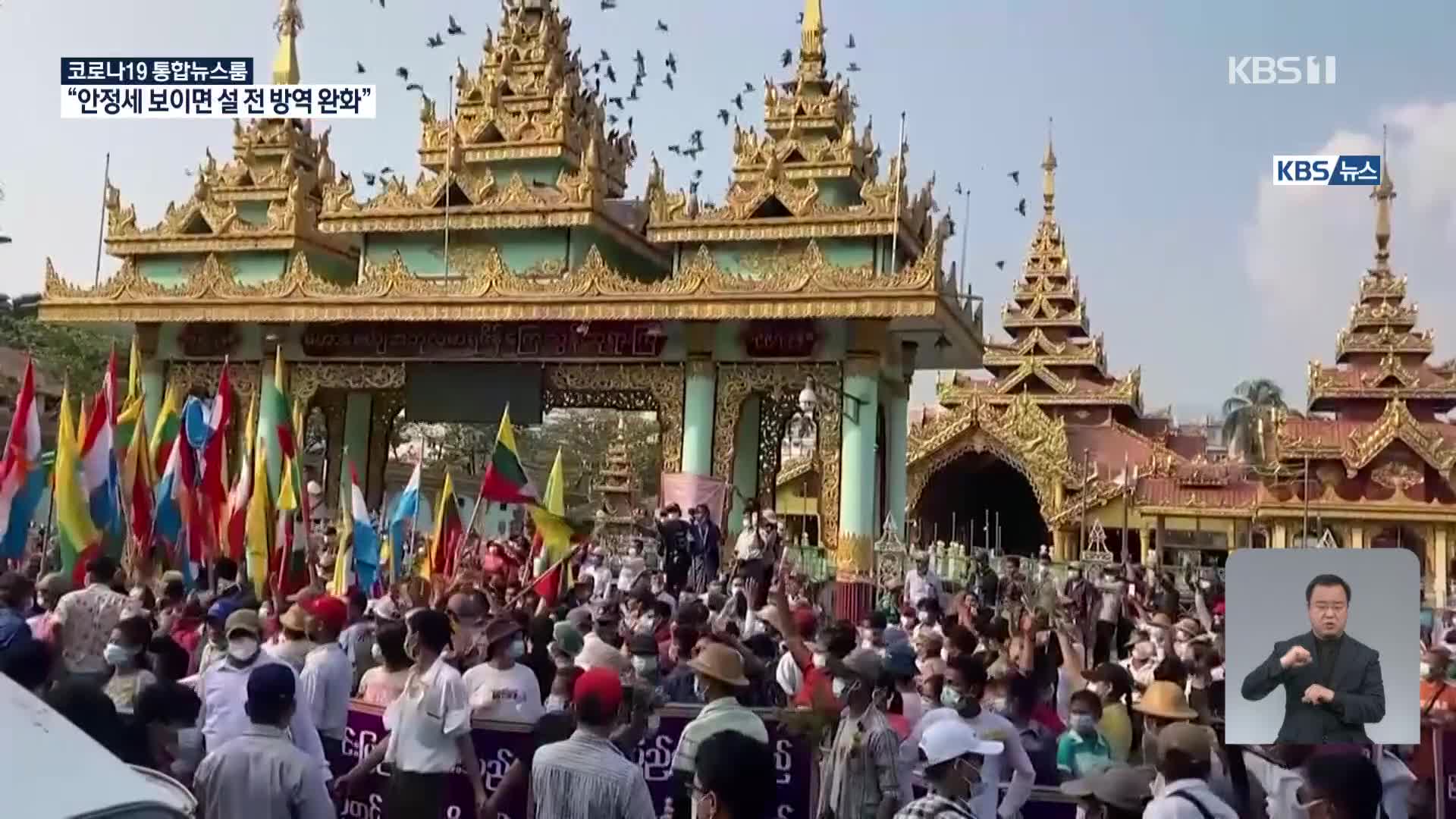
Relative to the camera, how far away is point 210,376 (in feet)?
83.0

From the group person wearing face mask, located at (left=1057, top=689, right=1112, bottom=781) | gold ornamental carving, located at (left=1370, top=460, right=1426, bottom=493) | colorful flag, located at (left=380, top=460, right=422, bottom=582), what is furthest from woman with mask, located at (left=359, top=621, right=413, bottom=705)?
gold ornamental carving, located at (left=1370, top=460, right=1426, bottom=493)

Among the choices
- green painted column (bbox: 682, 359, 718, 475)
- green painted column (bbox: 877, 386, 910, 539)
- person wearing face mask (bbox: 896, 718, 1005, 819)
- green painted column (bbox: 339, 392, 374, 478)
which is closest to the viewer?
person wearing face mask (bbox: 896, 718, 1005, 819)

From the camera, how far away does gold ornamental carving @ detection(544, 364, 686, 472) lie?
73.5 feet

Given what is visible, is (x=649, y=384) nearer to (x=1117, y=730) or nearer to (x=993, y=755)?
(x=1117, y=730)

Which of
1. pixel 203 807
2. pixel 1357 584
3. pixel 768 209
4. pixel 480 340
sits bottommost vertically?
pixel 203 807

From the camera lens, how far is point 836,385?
21.5 meters

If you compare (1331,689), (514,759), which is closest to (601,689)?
(514,759)

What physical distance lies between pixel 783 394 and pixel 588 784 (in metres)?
18.3

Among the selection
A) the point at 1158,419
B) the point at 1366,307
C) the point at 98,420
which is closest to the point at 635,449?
the point at 1158,419

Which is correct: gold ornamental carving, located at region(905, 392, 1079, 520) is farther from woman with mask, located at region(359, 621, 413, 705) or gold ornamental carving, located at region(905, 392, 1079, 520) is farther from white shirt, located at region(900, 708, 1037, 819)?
white shirt, located at region(900, 708, 1037, 819)

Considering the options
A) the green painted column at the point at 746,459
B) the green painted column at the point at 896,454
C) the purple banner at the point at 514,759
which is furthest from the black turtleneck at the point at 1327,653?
the green painted column at the point at 896,454

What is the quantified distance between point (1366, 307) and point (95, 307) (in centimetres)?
3222

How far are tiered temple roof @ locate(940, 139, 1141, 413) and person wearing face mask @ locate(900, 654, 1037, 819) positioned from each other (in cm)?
3336

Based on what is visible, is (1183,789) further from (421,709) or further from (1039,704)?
(421,709)
